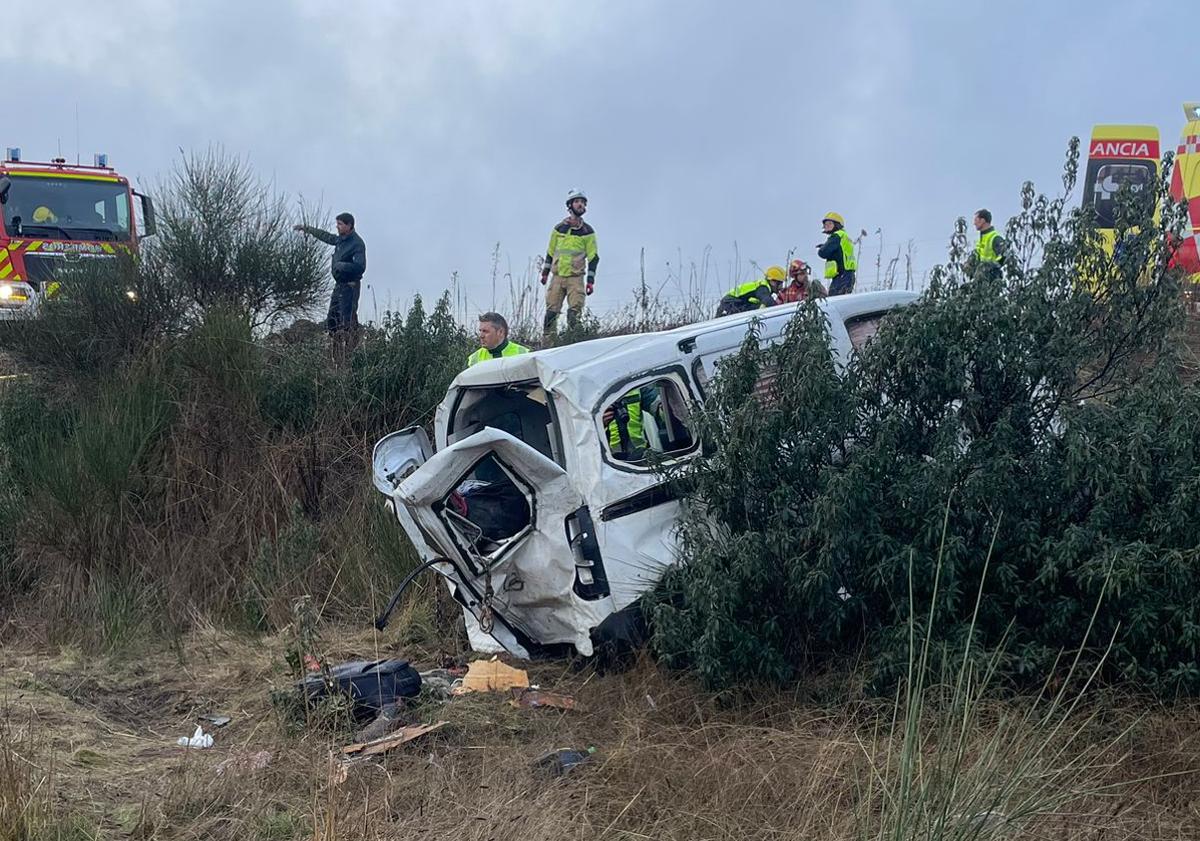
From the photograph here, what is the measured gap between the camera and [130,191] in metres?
18.0

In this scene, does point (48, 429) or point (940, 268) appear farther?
point (48, 429)

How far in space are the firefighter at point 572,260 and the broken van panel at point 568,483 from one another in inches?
262

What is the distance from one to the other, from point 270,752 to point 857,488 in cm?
301

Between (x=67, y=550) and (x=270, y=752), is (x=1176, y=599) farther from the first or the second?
(x=67, y=550)

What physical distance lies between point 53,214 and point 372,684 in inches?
530

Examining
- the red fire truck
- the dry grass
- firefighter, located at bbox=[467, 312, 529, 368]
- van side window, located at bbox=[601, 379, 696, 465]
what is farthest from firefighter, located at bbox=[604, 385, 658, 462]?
the red fire truck

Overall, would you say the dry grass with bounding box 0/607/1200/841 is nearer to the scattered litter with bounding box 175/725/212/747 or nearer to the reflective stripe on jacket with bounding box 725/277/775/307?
the scattered litter with bounding box 175/725/212/747

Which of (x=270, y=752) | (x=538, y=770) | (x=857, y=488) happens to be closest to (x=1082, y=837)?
(x=857, y=488)

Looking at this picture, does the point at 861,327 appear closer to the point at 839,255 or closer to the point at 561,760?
the point at 561,760

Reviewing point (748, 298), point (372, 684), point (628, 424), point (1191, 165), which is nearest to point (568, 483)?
point (628, 424)

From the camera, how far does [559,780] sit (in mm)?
5219

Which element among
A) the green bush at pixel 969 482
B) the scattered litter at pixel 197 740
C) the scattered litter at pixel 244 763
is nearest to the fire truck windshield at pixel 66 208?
the scattered litter at pixel 197 740

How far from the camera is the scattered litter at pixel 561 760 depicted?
5395 mm

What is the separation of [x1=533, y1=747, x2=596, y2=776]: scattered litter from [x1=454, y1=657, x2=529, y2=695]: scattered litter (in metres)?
1.09
